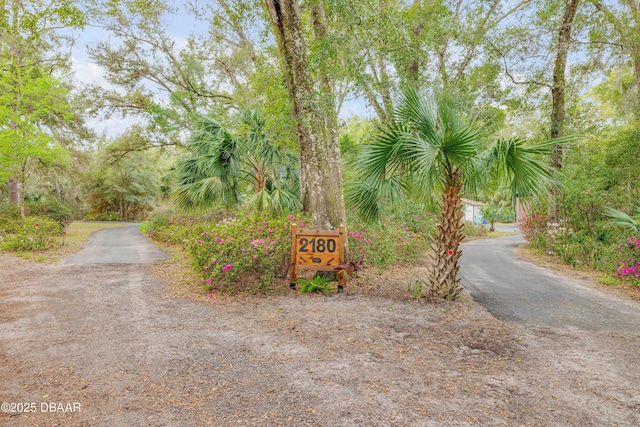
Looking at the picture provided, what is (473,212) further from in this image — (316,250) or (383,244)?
(316,250)

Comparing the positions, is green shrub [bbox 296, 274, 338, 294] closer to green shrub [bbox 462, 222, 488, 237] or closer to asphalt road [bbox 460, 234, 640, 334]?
asphalt road [bbox 460, 234, 640, 334]

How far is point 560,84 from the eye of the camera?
32.3 ft

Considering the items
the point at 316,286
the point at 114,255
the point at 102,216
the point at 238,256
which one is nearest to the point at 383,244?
the point at 316,286

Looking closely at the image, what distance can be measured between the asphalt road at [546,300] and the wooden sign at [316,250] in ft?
7.75

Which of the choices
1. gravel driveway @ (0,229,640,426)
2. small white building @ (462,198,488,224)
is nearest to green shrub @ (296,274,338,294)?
gravel driveway @ (0,229,640,426)

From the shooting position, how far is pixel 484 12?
1084 centimetres

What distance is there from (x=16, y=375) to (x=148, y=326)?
136 cm

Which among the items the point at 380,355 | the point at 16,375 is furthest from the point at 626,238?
the point at 16,375

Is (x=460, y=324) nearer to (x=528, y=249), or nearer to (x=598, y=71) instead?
(x=528, y=249)

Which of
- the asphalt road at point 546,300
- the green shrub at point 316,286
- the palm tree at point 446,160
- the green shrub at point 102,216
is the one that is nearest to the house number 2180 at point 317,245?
the green shrub at point 316,286

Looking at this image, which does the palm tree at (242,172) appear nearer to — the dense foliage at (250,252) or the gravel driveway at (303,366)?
the dense foliage at (250,252)

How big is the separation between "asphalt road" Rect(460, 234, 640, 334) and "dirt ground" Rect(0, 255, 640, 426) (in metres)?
0.43

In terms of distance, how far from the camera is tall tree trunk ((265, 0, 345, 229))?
617cm

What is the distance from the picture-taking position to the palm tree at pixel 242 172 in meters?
8.37
